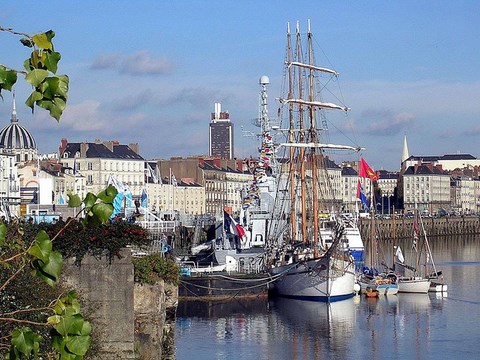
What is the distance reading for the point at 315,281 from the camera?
54.9m

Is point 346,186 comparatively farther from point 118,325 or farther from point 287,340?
point 118,325

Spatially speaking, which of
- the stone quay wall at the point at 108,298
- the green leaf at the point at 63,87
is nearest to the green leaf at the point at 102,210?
the green leaf at the point at 63,87

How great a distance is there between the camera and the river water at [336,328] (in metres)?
Result: 36.8

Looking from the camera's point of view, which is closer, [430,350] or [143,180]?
[430,350]

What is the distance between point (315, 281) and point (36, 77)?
50.3 metres

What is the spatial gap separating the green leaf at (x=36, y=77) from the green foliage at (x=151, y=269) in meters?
13.7

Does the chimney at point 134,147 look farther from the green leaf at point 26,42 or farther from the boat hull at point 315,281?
the green leaf at point 26,42

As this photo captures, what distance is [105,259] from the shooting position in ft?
51.7

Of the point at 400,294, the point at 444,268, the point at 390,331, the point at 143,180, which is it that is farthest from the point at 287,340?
the point at 143,180

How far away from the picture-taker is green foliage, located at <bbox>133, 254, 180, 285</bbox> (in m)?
18.9

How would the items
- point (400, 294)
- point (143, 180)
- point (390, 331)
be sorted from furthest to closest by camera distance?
point (143, 180)
point (400, 294)
point (390, 331)

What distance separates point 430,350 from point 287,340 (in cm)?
532

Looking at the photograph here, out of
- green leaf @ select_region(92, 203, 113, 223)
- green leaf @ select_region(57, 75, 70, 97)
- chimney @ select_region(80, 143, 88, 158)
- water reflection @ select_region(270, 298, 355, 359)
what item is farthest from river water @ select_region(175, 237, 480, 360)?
chimney @ select_region(80, 143, 88, 158)

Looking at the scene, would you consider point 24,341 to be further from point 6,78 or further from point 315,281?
point 315,281
